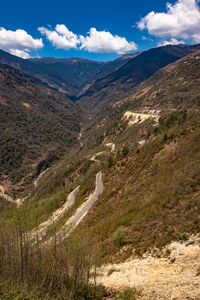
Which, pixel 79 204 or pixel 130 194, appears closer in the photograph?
pixel 130 194

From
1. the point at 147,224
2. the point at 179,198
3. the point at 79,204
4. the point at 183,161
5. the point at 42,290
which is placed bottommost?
the point at 79,204

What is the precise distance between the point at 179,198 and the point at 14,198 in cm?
15102

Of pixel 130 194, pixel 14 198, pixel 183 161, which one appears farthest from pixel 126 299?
pixel 14 198

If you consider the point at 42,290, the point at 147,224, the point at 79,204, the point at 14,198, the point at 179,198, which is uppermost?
the point at 179,198

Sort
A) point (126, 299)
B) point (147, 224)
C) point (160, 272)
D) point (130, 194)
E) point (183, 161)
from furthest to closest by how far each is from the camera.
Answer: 1. point (130, 194)
2. point (183, 161)
3. point (147, 224)
4. point (160, 272)
5. point (126, 299)

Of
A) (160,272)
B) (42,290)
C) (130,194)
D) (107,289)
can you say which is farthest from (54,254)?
(130,194)

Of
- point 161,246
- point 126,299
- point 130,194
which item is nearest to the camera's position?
point 126,299

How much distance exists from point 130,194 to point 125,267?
16.9 m

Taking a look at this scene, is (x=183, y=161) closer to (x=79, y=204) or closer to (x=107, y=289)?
(x=107, y=289)

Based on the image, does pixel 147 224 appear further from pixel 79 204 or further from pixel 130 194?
pixel 79 204

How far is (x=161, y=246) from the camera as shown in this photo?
18.1 m

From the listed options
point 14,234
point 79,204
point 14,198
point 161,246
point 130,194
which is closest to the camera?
point 14,234

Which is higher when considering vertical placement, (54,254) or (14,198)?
(54,254)

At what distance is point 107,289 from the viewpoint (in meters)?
16.2
